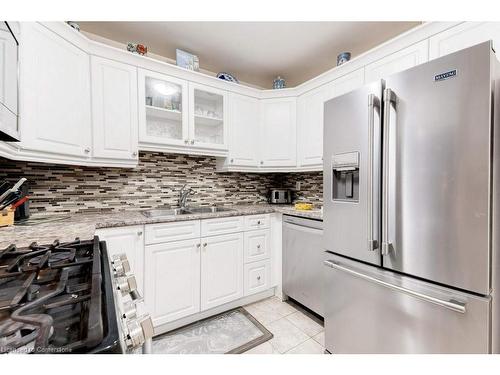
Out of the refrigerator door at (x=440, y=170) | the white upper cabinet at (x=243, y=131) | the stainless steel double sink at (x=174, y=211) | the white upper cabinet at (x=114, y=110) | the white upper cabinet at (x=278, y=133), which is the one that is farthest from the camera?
the white upper cabinet at (x=278, y=133)

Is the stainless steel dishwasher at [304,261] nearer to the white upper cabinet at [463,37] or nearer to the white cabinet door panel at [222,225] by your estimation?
the white cabinet door panel at [222,225]

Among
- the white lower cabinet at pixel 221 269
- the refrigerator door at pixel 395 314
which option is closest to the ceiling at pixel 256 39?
the white lower cabinet at pixel 221 269

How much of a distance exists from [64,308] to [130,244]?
1150mm

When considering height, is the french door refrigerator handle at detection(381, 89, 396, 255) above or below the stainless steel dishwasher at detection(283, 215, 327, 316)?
above

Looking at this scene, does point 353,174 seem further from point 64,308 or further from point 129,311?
point 64,308

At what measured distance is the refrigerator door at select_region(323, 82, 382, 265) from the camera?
1154 mm

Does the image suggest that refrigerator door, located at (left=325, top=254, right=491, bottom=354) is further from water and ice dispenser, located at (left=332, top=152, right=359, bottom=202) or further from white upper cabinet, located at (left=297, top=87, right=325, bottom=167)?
white upper cabinet, located at (left=297, top=87, right=325, bottom=167)

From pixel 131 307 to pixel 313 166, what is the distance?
6.58 feet

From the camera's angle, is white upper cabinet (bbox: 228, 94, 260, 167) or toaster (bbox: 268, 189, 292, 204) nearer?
white upper cabinet (bbox: 228, 94, 260, 167)

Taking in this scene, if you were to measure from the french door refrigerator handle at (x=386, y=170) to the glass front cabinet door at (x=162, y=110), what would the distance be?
161 centimetres

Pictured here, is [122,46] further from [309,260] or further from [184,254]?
[309,260]

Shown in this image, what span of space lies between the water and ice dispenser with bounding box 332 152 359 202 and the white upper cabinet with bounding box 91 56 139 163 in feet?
5.15

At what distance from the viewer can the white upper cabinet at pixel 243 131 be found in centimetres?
235

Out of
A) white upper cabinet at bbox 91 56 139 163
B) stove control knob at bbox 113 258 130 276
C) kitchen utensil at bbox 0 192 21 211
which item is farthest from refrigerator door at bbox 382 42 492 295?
kitchen utensil at bbox 0 192 21 211
